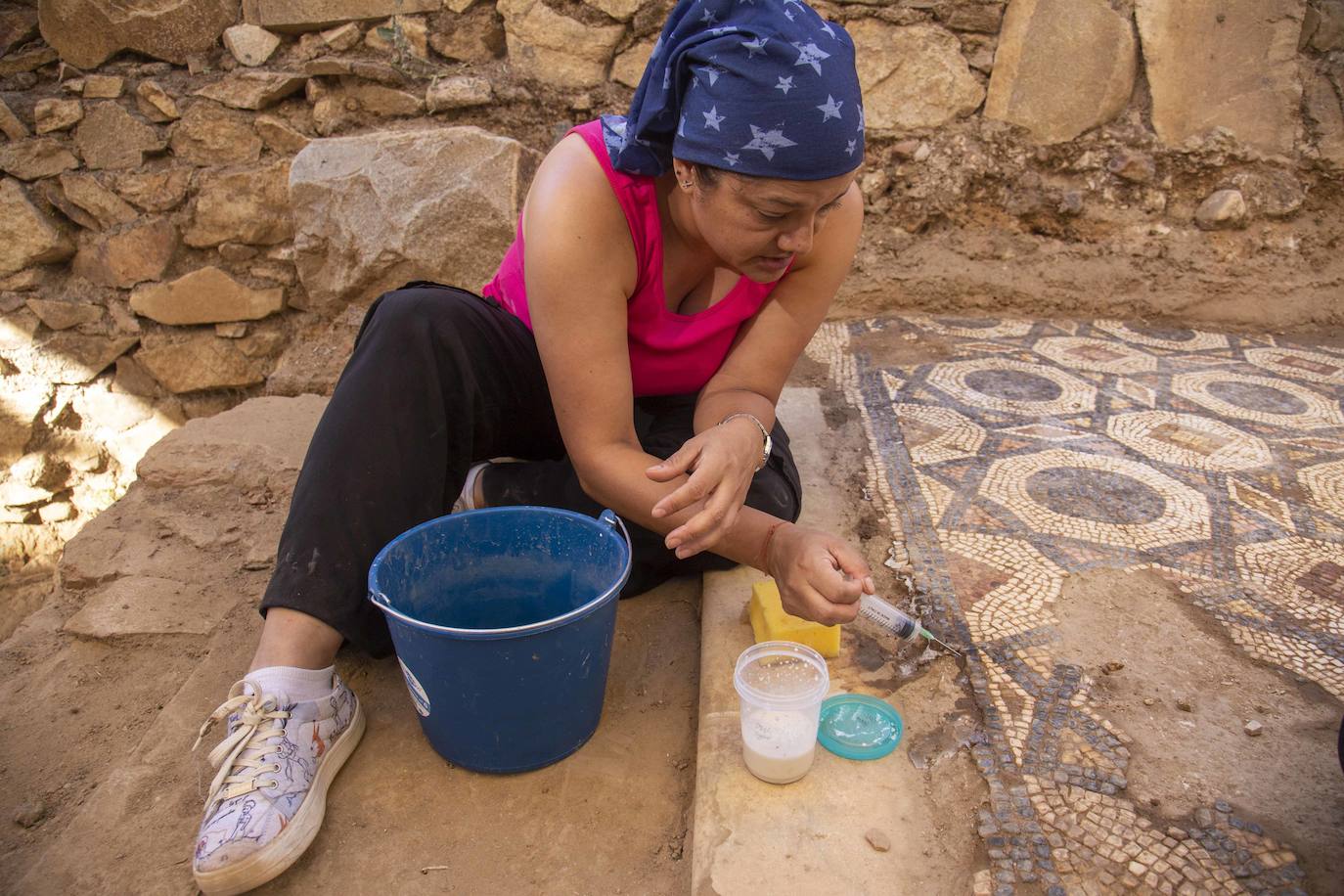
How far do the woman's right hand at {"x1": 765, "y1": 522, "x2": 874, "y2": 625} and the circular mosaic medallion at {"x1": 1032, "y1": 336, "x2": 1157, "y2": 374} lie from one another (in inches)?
66.2

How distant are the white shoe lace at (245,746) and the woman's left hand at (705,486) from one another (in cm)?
62

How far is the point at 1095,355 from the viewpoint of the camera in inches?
108

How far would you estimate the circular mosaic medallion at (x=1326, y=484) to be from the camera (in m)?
1.90

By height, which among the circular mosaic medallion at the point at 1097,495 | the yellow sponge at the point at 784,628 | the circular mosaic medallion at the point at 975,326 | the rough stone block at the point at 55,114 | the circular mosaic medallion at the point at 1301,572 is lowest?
the circular mosaic medallion at the point at 975,326

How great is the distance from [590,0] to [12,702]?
8.90ft

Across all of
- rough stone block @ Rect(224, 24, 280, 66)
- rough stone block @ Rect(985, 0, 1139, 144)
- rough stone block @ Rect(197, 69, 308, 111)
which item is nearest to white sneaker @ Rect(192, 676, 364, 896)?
rough stone block @ Rect(197, 69, 308, 111)

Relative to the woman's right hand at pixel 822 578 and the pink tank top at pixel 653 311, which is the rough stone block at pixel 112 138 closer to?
the pink tank top at pixel 653 311

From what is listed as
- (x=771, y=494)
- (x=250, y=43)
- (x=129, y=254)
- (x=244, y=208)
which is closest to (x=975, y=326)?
(x=771, y=494)

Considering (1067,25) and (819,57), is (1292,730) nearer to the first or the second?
(819,57)

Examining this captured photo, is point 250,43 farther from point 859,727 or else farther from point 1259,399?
point 1259,399

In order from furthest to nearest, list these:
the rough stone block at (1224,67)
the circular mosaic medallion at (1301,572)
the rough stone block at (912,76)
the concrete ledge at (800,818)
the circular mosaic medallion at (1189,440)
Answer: the rough stone block at (912,76)
the rough stone block at (1224,67)
the circular mosaic medallion at (1189,440)
the circular mosaic medallion at (1301,572)
the concrete ledge at (800,818)

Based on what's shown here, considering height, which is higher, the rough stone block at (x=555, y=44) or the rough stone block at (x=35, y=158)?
the rough stone block at (x=555, y=44)

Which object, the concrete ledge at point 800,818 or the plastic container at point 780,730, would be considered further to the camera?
the plastic container at point 780,730

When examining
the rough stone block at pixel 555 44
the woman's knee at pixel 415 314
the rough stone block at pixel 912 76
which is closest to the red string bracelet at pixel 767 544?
the woman's knee at pixel 415 314
